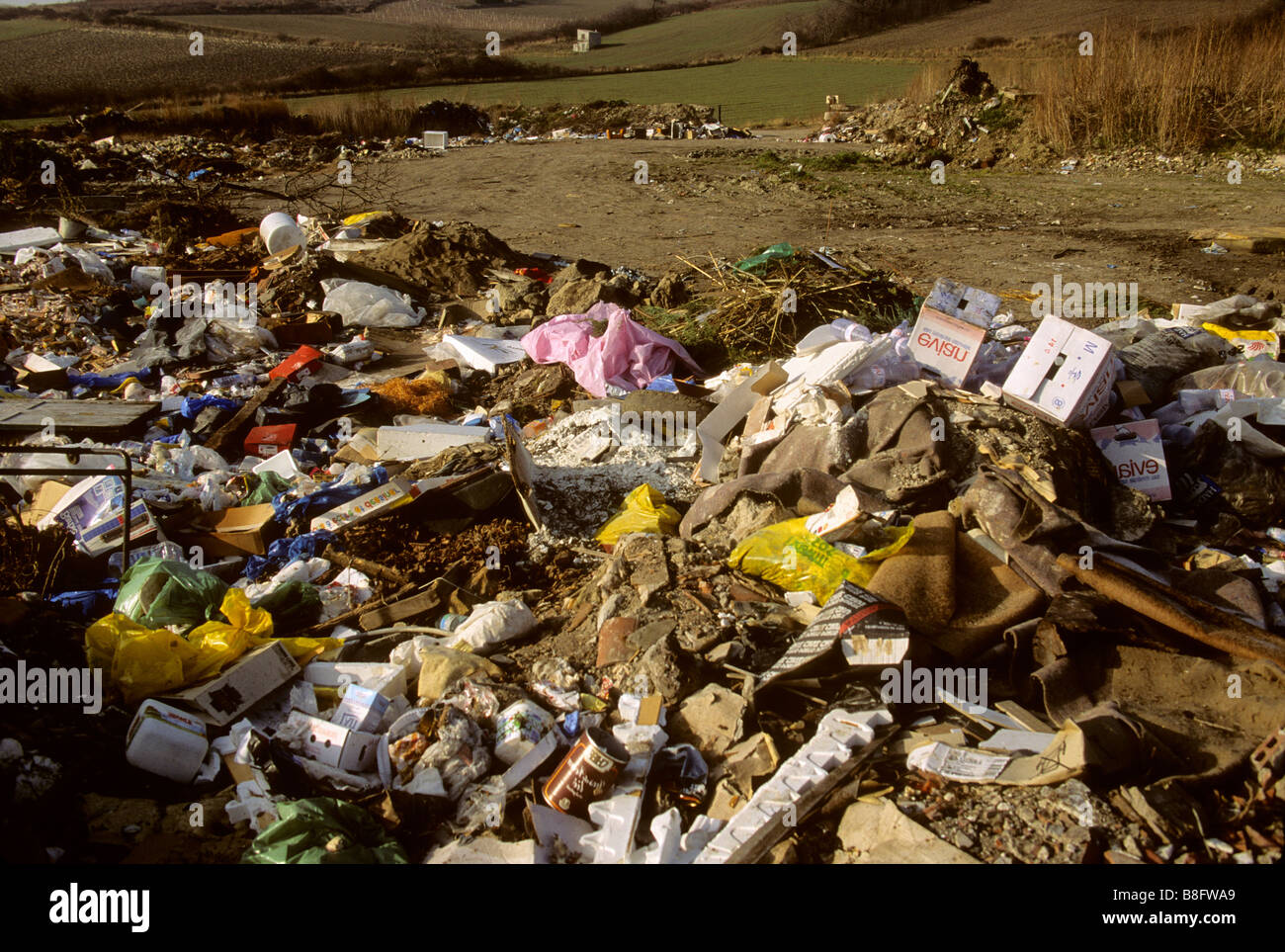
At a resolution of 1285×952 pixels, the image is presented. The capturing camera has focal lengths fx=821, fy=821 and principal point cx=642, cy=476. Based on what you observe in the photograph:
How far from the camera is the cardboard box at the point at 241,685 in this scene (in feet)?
9.18

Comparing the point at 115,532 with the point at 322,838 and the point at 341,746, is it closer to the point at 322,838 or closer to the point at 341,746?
the point at 341,746

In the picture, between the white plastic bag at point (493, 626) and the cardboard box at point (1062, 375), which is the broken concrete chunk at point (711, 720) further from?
the cardboard box at point (1062, 375)

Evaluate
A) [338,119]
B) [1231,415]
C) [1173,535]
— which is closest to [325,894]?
[1173,535]

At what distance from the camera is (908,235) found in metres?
9.71

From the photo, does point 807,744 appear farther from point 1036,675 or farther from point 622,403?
point 622,403

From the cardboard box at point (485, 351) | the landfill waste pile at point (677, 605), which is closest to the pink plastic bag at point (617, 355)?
the landfill waste pile at point (677, 605)

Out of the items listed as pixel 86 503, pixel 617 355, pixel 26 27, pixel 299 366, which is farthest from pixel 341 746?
pixel 26 27

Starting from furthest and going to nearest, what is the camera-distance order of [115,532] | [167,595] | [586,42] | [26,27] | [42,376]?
1. [586,42]
2. [26,27]
3. [42,376]
4. [115,532]
5. [167,595]

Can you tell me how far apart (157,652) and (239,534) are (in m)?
1.26

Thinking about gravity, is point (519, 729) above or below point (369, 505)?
below

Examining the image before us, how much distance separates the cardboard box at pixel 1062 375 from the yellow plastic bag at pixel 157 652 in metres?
3.61

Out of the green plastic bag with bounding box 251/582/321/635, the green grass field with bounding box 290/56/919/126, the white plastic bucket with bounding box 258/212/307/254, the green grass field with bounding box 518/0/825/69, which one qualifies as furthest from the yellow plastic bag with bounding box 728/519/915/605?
the green grass field with bounding box 518/0/825/69

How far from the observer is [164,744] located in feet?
8.50

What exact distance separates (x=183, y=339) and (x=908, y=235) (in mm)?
7703
